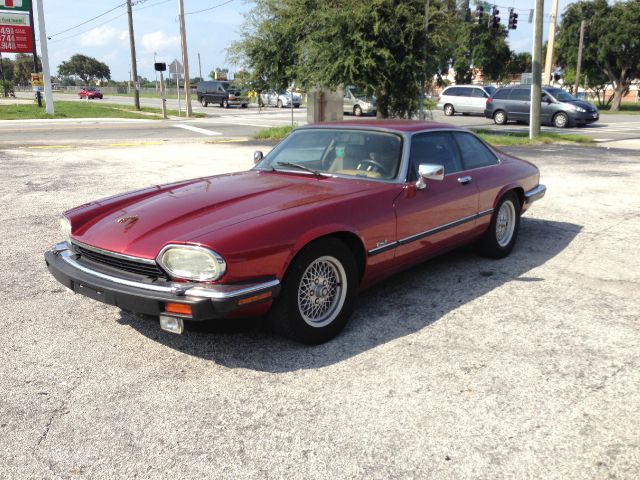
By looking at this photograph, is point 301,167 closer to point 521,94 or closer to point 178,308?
point 178,308

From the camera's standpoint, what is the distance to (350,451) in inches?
103

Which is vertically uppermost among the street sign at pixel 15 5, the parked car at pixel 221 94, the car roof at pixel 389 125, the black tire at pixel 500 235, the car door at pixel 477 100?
the street sign at pixel 15 5

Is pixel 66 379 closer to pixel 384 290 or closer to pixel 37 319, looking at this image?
pixel 37 319

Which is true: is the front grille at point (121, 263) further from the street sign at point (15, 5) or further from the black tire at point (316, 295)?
the street sign at point (15, 5)

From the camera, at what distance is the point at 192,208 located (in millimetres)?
3695

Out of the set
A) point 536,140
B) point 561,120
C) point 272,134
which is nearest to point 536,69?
point 536,140

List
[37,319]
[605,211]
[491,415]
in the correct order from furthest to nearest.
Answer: [605,211]
[37,319]
[491,415]

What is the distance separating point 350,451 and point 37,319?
2.66m

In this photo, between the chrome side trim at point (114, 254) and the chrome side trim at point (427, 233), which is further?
the chrome side trim at point (427, 233)

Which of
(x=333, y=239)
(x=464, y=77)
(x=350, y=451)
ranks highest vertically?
(x=464, y=77)

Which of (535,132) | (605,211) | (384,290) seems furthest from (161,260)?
(535,132)

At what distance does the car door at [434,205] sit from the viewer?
167 inches

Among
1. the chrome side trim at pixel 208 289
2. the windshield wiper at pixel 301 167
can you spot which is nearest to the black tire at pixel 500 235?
the windshield wiper at pixel 301 167

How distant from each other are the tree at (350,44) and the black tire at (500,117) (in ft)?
31.8
